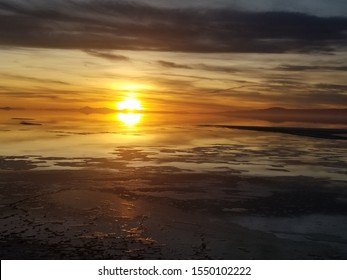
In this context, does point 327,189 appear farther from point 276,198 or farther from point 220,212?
point 220,212

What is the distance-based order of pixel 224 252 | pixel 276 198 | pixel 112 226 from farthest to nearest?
1. pixel 276 198
2. pixel 112 226
3. pixel 224 252

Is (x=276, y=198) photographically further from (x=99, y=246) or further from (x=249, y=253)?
(x=99, y=246)

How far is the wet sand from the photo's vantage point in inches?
312

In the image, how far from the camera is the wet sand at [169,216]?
792 centimetres

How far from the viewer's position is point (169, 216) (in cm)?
1016

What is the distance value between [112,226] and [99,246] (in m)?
1.23

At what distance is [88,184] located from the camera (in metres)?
13.5

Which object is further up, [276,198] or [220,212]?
[276,198]
